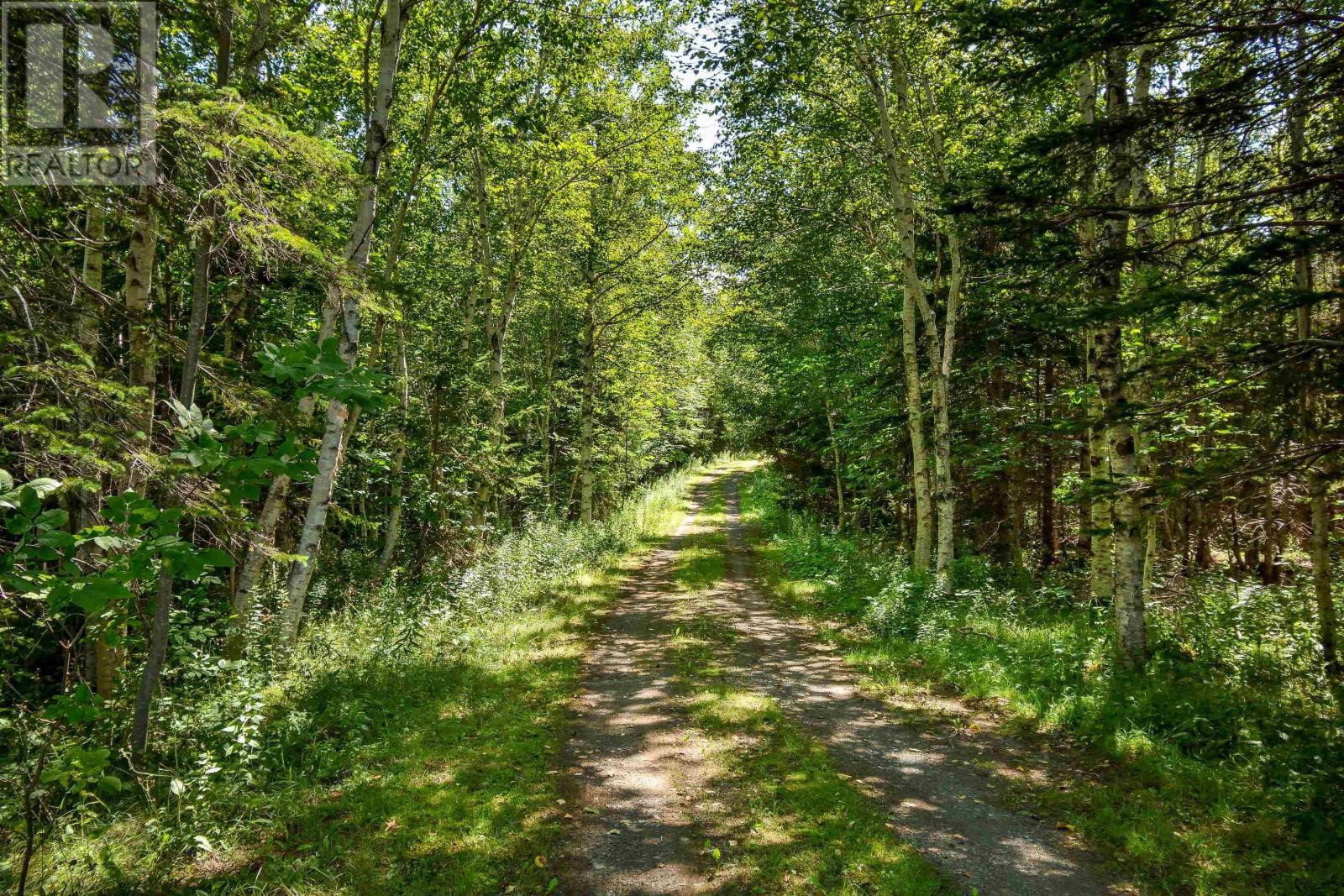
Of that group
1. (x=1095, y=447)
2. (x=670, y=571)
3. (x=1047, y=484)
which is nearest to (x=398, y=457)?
(x=670, y=571)

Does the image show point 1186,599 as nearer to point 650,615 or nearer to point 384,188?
point 650,615

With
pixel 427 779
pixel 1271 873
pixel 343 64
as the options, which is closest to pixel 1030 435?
pixel 1271 873

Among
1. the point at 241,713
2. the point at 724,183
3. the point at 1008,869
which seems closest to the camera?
the point at 1008,869

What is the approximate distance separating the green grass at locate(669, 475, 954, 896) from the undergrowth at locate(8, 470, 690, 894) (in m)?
1.59

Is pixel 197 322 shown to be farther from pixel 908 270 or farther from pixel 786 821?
pixel 908 270

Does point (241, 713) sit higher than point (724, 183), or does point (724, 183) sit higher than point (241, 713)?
point (724, 183)

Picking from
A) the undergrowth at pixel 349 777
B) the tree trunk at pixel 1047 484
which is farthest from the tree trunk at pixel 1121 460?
the undergrowth at pixel 349 777

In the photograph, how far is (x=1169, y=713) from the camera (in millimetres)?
6496

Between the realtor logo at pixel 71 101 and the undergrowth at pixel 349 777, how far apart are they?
171 inches

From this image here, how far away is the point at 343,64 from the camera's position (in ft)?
35.4

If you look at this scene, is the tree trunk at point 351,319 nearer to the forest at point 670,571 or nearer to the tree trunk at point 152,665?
the forest at point 670,571

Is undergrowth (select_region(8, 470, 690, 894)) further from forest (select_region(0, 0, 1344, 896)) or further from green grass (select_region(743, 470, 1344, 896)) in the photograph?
green grass (select_region(743, 470, 1344, 896))

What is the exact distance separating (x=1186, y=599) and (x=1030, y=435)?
14.9 feet

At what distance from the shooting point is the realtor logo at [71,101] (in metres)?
3.75
